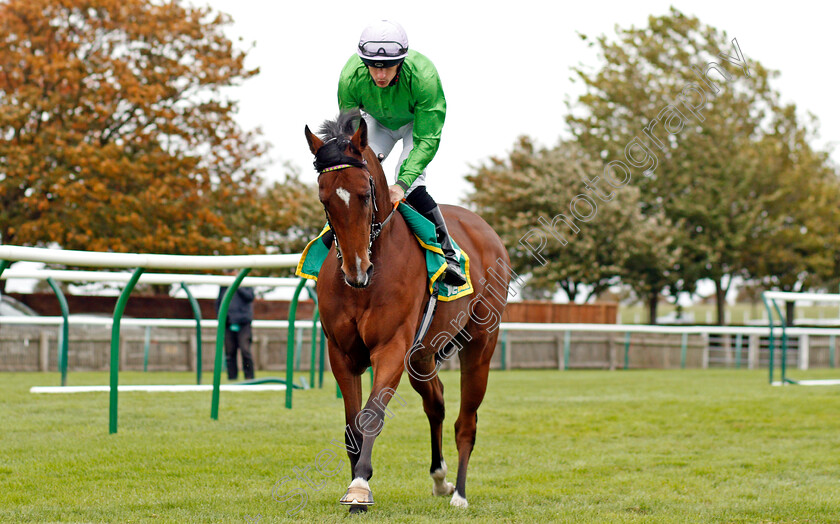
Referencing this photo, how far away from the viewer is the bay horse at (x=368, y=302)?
4219mm

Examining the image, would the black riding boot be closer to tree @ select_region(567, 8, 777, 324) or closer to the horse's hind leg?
the horse's hind leg

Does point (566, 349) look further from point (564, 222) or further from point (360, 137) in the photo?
point (360, 137)

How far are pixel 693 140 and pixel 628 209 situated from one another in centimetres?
470

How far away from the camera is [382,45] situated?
4.76 metres

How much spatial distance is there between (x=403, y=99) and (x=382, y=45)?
414 millimetres

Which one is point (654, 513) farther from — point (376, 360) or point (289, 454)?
point (289, 454)

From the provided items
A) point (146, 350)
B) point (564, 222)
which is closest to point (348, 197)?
point (146, 350)

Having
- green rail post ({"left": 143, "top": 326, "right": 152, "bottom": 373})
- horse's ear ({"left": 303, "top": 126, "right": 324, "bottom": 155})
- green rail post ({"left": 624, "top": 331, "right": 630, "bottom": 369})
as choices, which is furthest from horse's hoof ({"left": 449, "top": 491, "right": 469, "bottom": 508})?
green rail post ({"left": 624, "top": 331, "right": 630, "bottom": 369})

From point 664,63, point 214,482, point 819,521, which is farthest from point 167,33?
point 819,521

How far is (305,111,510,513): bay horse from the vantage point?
422 centimetres

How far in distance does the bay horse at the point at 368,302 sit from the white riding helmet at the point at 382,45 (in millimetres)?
382

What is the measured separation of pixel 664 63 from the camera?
35000 mm

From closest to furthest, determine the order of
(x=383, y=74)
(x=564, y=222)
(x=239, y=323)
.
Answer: (x=383, y=74)
(x=239, y=323)
(x=564, y=222)

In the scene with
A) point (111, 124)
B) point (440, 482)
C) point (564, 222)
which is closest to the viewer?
point (440, 482)
